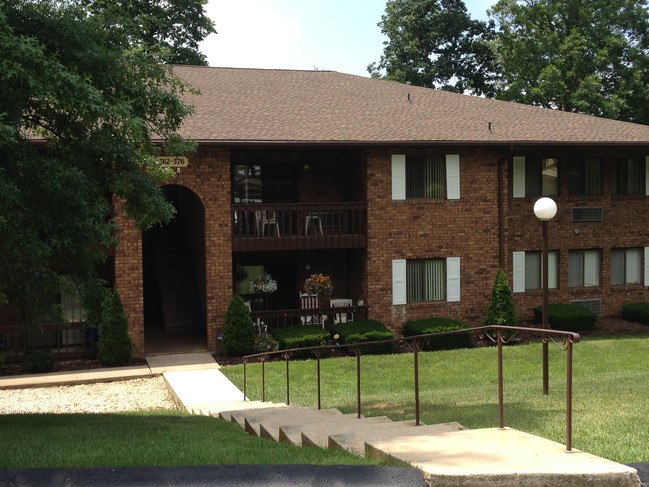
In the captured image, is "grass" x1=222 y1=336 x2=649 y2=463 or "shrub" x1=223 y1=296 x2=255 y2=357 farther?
"shrub" x1=223 y1=296 x2=255 y2=357

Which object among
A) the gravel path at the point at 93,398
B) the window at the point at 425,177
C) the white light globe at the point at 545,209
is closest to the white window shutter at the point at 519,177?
the window at the point at 425,177

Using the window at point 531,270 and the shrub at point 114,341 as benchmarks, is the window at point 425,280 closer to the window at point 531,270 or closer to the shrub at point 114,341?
the window at point 531,270

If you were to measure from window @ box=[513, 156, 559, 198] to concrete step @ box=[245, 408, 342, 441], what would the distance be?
45.5 ft

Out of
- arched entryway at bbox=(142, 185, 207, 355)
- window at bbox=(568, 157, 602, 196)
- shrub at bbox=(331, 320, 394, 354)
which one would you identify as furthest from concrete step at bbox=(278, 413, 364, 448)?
window at bbox=(568, 157, 602, 196)

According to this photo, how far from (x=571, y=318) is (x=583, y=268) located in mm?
2753

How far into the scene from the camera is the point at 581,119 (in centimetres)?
2431

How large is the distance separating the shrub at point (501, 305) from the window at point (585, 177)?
4.26 meters

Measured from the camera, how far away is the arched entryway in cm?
2127

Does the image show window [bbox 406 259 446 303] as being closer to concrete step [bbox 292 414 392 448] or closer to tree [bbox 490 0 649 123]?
concrete step [bbox 292 414 392 448]

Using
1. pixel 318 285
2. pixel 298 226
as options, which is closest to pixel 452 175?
pixel 298 226

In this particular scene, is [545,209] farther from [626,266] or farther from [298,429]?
[626,266]

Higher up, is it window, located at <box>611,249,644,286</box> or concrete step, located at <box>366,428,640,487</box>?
window, located at <box>611,249,644,286</box>

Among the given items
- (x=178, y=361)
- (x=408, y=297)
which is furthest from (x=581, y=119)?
(x=178, y=361)

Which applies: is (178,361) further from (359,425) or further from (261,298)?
(359,425)
